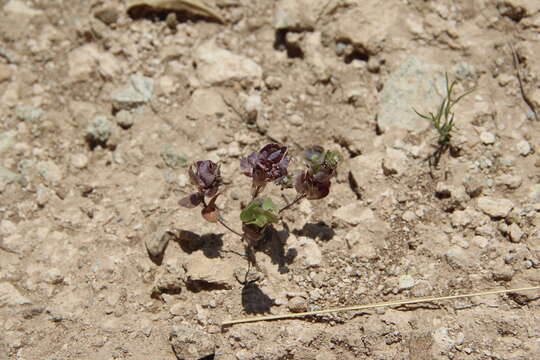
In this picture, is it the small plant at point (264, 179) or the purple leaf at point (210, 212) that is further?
the purple leaf at point (210, 212)

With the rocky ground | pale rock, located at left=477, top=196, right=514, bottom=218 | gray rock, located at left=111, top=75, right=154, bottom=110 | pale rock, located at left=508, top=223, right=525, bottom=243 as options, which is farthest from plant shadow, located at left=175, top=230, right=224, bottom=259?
pale rock, located at left=508, top=223, right=525, bottom=243

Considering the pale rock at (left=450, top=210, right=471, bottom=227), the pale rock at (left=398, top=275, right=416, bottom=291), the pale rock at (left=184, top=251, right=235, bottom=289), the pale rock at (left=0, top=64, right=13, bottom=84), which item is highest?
the pale rock at (left=0, top=64, right=13, bottom=84)

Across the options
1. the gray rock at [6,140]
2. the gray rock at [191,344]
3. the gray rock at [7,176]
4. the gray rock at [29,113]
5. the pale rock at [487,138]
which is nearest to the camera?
the gray rock at [191,344]

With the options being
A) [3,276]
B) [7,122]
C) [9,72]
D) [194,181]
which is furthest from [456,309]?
[9,72]

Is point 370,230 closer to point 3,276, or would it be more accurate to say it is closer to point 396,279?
point 396,279

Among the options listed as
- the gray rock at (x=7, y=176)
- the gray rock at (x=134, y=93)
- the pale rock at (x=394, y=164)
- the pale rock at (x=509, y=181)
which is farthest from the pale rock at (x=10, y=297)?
the pale rock at (x=509, y=181)

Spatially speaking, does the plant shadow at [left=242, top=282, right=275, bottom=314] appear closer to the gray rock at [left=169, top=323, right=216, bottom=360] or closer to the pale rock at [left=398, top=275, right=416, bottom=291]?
the gray rock at [left=169, top=323, right=216, bottom=360]

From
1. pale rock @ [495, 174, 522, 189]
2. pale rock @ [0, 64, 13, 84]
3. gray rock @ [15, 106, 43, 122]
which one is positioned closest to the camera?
pale rock @ [495, 174, 522, 189]

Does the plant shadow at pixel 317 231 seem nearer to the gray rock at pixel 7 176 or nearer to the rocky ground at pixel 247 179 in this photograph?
the rocky ground at pixel 247 179
